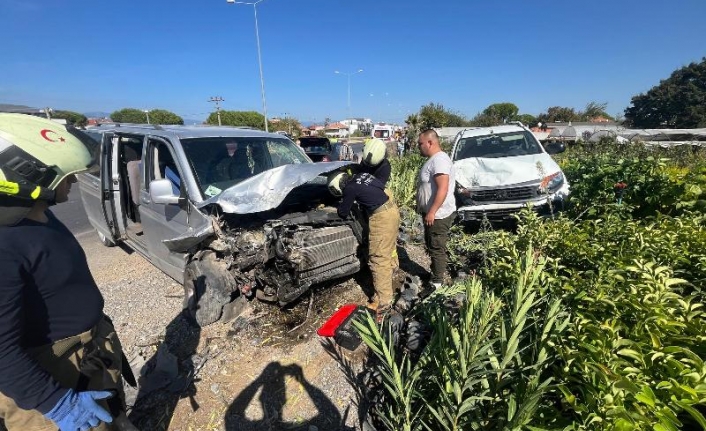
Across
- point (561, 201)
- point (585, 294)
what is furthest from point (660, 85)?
point (585, 294)

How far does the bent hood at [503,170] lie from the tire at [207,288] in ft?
13.4

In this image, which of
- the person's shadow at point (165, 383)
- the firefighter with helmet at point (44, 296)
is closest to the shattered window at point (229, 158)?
the person's shadow at point (165, 383)

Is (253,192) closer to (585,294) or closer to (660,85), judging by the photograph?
(585,294)

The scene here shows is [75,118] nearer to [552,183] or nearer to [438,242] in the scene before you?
[438,242]

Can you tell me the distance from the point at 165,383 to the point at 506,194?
5.13m

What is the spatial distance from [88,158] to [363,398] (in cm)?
216

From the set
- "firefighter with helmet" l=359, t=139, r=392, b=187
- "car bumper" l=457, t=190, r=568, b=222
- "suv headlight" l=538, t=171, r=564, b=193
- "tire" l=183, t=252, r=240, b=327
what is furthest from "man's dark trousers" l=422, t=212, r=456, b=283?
"suv headlight" l=538, t=171, r=564, b=193

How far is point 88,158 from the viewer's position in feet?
4.73

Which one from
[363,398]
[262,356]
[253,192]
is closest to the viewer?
[363,398]

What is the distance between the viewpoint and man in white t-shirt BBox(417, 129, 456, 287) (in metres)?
3.51

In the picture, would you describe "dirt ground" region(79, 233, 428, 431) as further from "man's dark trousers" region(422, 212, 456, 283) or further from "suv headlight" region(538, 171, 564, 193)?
"suv headlight" region(538, 171, 564, 193)

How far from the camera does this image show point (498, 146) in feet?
22.1

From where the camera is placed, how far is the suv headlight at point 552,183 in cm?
528

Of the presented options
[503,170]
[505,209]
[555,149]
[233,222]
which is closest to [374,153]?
[233,222]
